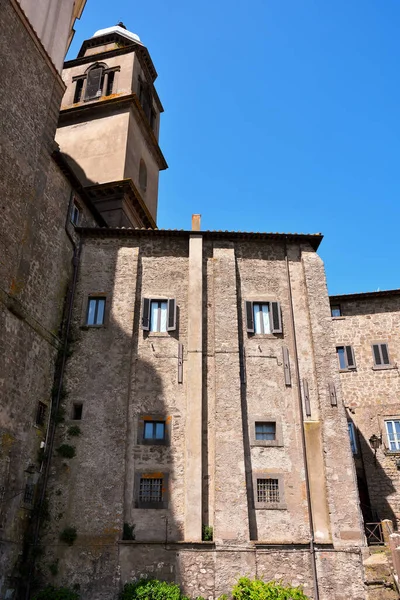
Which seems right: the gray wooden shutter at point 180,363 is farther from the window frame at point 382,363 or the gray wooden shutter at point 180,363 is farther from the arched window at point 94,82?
the arched window at point 94,82

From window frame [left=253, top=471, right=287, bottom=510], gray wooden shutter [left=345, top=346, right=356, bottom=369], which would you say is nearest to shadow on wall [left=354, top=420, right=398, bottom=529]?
gray wooden shutter [left=345, top=346, right=356, bottom=369]

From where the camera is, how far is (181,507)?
635 inches

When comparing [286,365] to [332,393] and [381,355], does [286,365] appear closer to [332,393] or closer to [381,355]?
[332,393]

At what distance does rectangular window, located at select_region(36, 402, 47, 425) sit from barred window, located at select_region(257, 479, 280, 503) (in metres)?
7.09

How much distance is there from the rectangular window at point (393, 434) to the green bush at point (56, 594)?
1413 centimetres

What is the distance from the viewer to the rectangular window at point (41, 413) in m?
16.5

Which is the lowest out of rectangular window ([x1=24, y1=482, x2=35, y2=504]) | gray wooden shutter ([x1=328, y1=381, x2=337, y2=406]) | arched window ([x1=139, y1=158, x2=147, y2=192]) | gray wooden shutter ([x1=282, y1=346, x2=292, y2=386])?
rectangular window ([x1=24, y1=482, x2=35, y2=504])

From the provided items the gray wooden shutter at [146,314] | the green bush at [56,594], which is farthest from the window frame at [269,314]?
the green bush at [56,594]

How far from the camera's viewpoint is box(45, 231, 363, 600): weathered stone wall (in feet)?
50.4

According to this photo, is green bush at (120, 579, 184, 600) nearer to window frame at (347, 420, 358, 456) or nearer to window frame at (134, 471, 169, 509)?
window frame at (134, 471, 169, 509)

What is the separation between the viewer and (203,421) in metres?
17.3

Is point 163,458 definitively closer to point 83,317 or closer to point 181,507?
point 181,507

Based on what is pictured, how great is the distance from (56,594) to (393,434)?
14951 mm

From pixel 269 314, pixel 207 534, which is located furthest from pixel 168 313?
pixel 207 534
